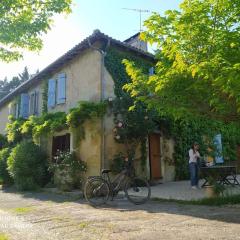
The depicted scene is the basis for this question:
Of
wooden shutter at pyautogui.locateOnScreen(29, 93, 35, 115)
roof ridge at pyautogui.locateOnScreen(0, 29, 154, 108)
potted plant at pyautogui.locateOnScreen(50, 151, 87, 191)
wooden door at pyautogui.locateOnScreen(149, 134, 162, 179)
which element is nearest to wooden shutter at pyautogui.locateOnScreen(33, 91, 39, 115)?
wooden shutter at pyautogui.locateOnScreen(29, 93, 35, 115)

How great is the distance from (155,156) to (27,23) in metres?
7.71

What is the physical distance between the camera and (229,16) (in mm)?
7074

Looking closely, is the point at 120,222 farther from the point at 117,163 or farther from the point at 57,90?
the point at 57,90

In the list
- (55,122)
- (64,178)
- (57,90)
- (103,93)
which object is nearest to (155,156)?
(103,93)

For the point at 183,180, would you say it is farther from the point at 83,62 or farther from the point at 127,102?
the point at 83,62

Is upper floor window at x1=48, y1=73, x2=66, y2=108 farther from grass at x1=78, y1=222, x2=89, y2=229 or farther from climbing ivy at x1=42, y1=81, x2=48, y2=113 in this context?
grass at x1=78, y1=222, x2=89, y2=229

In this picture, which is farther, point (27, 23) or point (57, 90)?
point (57, 90)

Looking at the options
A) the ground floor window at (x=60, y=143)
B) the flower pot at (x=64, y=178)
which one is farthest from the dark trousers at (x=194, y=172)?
the ground floor window at (x=60, y=143)

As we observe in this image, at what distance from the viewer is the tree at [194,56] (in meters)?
6.77

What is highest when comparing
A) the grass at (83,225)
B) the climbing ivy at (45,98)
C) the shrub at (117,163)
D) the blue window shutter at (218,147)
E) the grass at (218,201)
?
the climbing ivy at (45,98)

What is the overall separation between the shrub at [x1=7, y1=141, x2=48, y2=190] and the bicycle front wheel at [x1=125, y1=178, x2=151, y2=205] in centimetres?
576

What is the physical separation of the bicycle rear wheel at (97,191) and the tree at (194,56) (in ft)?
8.15

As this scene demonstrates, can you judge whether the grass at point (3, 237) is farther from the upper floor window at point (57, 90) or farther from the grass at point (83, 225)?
the upper floor window at point (57, 90)

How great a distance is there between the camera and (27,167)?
13.1m
